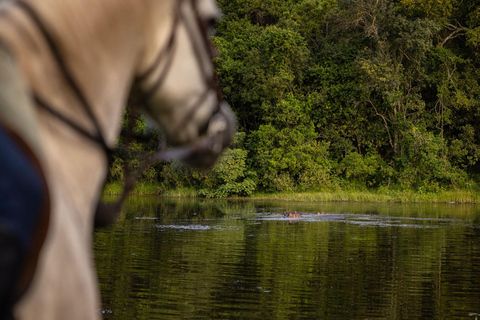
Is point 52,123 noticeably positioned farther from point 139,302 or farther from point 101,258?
point 101,258

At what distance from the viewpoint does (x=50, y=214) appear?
0.93m

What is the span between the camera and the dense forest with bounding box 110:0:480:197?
140 ft

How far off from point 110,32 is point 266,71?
44.8 m

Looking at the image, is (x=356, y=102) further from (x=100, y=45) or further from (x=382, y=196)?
(x=100, y=45)

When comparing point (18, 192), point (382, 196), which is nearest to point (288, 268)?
point (18, 192)

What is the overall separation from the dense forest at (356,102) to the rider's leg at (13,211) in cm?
4167

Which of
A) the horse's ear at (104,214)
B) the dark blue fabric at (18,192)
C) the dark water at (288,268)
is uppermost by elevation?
the dark blue fabric at (18,192)

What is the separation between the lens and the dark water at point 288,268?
412 inches

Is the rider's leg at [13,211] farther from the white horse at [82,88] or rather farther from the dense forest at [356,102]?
the dense forest at [356,102]

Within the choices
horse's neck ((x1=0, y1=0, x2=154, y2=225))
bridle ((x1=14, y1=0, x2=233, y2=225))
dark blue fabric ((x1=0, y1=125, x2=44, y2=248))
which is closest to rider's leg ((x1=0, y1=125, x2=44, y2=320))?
dark blue fabric ((x1=0, y1=125, x2=44, y2=248))

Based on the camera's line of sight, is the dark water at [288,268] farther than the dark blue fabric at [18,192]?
Yes

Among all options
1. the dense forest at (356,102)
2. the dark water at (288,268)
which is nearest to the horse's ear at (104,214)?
the dark water at (288,268)

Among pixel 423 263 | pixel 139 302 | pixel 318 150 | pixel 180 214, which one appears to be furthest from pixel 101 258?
pixel 318 150

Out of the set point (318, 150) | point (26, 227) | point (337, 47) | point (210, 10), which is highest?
point (337, 47)
